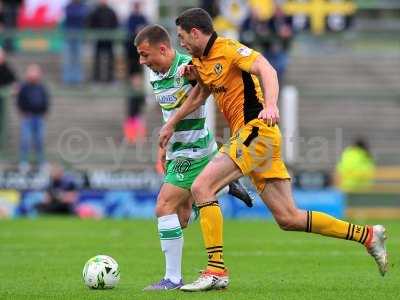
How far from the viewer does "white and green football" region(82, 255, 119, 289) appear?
948 centimetres

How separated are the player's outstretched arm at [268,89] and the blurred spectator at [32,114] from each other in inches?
554

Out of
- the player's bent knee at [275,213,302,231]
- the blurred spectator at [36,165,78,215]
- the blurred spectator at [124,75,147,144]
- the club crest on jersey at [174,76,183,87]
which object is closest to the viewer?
the player's bent knee at [275,213,302,231]

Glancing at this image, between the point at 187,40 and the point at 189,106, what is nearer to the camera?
the point at 187,40

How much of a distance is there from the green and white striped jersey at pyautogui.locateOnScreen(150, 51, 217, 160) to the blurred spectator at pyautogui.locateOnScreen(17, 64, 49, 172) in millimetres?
12900

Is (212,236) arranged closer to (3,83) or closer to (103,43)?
(3,83)

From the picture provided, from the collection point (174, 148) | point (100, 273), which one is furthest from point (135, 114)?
point (100, 273)

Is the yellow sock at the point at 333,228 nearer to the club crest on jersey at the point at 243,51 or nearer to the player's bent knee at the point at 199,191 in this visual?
the player's bent knee at the point at 199,191

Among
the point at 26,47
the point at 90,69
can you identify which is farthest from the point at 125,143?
the point at 26,47

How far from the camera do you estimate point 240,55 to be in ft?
30.6

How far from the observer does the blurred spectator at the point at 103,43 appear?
25.1 m

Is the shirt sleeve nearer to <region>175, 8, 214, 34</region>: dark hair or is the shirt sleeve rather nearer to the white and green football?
<region>175, 8, 214, 34</region>: dark hair

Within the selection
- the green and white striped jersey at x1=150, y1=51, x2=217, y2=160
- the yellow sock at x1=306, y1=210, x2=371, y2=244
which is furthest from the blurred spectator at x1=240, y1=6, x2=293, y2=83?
the yellow sock at x1=306, y1=210, x2=371, y2=244

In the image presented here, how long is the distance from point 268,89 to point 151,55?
4.57 feet

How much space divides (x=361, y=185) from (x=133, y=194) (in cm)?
491
